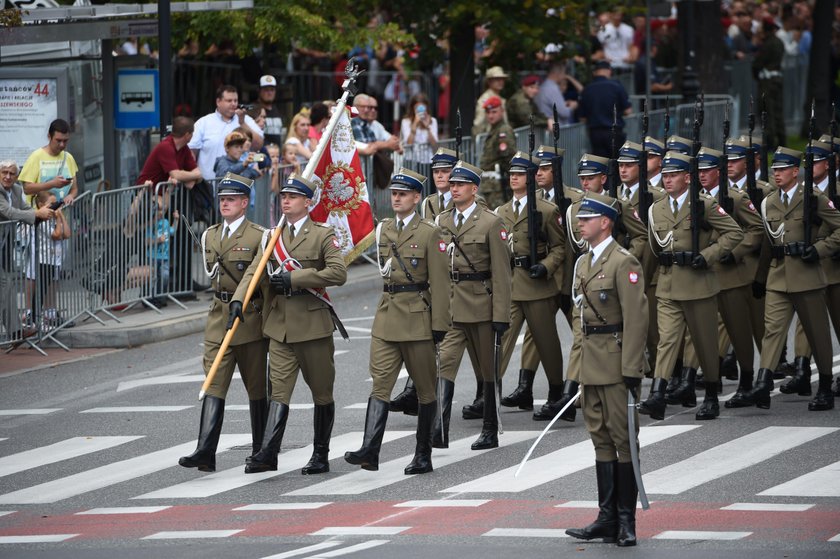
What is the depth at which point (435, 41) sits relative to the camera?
26.5 meters

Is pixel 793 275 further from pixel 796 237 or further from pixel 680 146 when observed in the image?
pixel 680 146

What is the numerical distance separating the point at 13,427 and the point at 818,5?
21678mm

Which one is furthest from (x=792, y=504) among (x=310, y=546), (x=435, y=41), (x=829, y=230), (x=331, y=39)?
(x=435, y=41)

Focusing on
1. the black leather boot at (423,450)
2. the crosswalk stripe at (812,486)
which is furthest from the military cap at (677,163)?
the black leather boot at (423,450)

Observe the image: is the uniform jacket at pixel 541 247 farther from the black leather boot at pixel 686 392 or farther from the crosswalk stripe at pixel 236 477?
the crosswalk stripe at pixel 236 477

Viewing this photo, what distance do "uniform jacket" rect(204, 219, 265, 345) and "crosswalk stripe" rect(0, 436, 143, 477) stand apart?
1.61 m

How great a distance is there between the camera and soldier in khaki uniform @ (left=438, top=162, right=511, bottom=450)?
13164 mm

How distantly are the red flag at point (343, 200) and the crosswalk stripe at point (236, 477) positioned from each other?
1496 millimetres

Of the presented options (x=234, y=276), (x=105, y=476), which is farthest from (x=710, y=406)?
(x=105, y=476)

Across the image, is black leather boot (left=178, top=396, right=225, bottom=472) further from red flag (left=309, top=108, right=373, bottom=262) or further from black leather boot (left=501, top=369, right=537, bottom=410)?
black leather boot (left=501, top=369, right=537, bottom=410)

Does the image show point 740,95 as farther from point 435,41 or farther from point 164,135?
point 164,135

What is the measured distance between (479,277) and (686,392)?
7.72 feet

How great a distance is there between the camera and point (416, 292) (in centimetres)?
1258

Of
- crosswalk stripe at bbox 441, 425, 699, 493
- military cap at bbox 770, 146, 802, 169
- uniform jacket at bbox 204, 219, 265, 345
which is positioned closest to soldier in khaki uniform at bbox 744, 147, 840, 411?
military cap at bbox 770, 146, 802, 169
